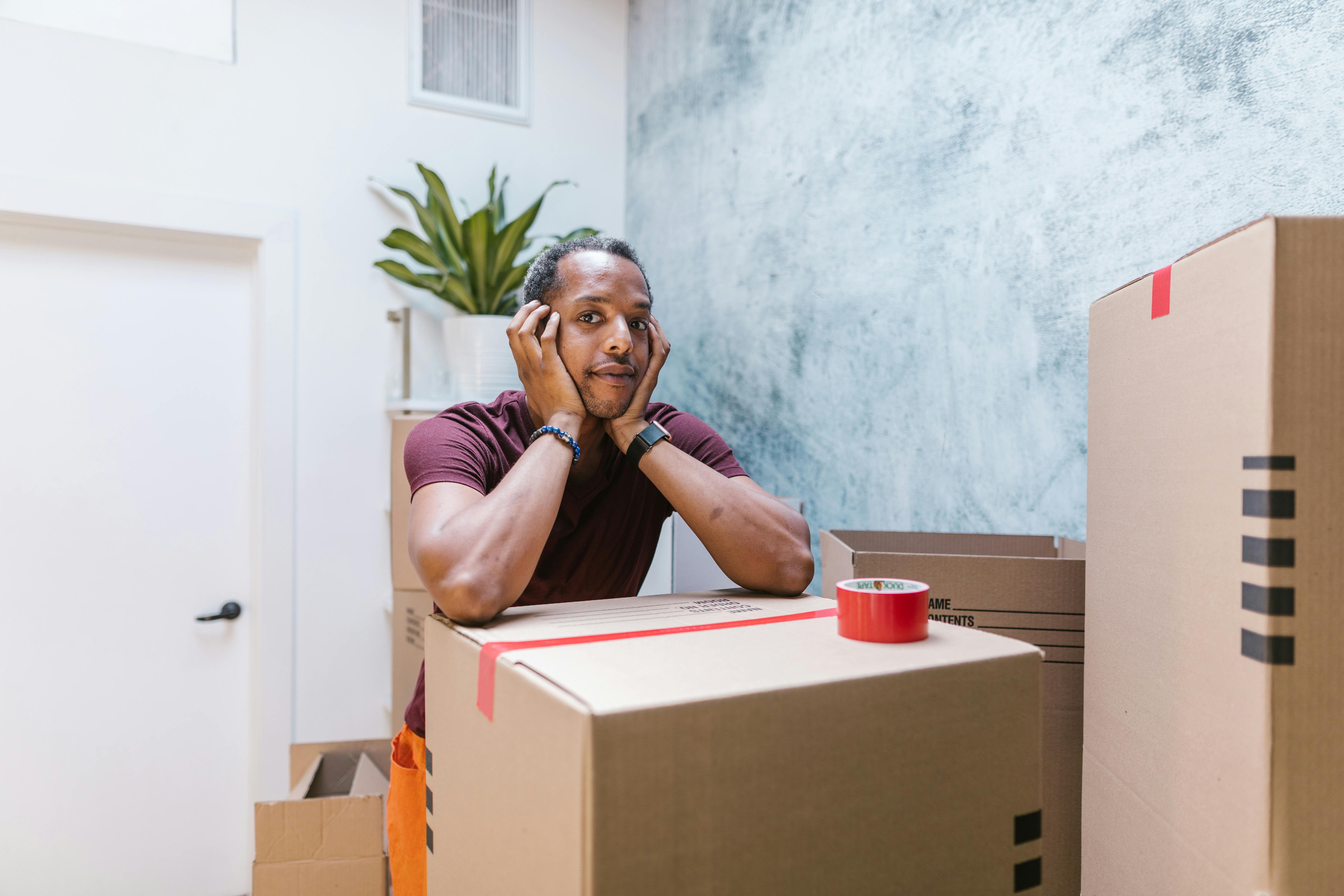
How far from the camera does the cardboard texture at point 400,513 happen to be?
214cm

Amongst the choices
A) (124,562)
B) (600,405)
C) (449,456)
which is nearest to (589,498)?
(600,405)

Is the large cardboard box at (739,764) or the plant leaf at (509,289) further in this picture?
the plant leaf at (509,289)

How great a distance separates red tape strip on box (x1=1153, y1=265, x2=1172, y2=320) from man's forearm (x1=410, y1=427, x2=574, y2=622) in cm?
68

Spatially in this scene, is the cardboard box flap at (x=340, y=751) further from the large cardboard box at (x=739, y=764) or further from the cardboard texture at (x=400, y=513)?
the large cardboard box at (x=739, y=764)

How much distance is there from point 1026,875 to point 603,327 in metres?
0.90

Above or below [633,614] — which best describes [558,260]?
above

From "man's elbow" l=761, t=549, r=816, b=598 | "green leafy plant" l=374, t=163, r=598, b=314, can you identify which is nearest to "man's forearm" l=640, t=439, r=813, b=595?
"man's elbow" l=761, t=549, r=816, b=598

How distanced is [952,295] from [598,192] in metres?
1.63

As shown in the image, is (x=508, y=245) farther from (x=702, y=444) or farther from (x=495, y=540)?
(x=495, y=540)

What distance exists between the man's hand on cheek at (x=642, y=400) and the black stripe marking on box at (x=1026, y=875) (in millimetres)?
698

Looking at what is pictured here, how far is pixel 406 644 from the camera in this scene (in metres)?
2.21

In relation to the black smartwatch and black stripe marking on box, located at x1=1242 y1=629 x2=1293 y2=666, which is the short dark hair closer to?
the black smartwatch

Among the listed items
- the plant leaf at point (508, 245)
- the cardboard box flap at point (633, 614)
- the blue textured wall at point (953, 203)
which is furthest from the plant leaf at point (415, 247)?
the cardboard box flap at point (633, 614)

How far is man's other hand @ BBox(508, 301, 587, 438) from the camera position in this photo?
114 centimetres
